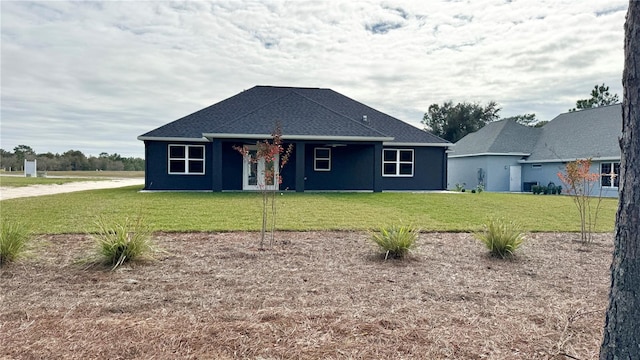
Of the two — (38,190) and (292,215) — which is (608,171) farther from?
(38,190)

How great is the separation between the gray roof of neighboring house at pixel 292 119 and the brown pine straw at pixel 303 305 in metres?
12.3

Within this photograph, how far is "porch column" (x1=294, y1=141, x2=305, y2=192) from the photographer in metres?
18.5

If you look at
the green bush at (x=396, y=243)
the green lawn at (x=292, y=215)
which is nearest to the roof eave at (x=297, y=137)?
the green lawn at (x=292, y=215)

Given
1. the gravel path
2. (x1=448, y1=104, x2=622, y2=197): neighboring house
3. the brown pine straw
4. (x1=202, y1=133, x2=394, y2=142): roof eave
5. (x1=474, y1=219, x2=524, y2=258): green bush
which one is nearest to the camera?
the brown pine straw

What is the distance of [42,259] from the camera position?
5539mm

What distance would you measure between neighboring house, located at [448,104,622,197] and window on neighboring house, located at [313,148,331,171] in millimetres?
12291

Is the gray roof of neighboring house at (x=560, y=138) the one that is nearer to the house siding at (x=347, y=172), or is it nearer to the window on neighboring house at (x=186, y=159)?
the house siding at (x=347, y=172)

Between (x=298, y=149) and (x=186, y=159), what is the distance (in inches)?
220

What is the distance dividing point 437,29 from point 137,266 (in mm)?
12857

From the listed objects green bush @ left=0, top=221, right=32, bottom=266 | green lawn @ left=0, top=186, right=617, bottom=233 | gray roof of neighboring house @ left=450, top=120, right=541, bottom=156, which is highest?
gray roof of neighboring house @ left=450, top=120, right=541, bottom=156

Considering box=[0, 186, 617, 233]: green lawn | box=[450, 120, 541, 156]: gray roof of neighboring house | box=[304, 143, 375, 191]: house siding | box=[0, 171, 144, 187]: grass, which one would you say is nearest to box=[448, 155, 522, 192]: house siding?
box=[450, 120, 541, 156]: gray roof of neighboring house

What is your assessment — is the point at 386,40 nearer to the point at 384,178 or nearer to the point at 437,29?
the point at 437,29

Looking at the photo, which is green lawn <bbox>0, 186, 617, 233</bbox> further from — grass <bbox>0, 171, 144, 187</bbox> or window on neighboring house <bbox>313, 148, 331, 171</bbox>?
grass <bbox>0, 171, 144, 187</bbox>

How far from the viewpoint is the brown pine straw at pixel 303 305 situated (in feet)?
9.97
